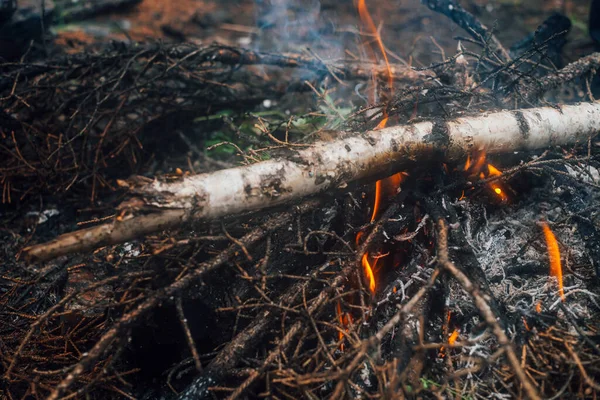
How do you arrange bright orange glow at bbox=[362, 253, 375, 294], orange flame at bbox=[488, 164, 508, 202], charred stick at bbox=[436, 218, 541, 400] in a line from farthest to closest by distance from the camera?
orange flame at bbox=[488, 164, 508, 202]
bright orange glow at bbox=[362, 253, 375, 294]
charred stick at bbox=[436, 218, 541, 400]

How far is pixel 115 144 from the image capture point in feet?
11.7

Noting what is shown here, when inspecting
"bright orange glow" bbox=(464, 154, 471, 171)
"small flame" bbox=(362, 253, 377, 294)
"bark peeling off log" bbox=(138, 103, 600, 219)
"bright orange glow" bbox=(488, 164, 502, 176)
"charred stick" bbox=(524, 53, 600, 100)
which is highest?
"charred stick" bbox=(524, 53, 600, 100)

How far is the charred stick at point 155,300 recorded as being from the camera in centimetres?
157

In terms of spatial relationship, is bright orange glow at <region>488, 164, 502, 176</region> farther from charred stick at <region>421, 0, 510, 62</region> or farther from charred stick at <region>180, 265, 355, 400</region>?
charred stick at <region>421, 0, 510, 62</region>

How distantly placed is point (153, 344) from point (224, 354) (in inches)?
22.9

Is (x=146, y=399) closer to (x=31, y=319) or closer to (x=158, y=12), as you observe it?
(x=31, y=319)

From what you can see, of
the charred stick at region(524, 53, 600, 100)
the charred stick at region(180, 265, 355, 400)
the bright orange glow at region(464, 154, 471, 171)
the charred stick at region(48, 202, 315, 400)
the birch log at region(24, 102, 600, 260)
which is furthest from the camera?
the charred stick at region(524, 53, 600, 100)

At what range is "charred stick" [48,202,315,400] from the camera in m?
1.57

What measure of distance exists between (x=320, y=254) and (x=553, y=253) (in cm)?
152

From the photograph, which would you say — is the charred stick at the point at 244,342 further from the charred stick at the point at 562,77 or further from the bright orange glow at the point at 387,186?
the charred stick at the point at 562,77

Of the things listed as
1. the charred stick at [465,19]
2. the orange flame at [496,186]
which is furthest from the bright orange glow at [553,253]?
the charred stick at [465,19]

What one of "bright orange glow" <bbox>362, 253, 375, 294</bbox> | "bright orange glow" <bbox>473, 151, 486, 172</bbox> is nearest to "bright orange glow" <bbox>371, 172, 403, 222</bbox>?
"bright orange glow" <bbox>362, 253, 375, 294</bbox>

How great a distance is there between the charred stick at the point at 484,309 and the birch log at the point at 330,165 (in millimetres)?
564

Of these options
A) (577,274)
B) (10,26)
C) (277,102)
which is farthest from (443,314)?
(10,26)
